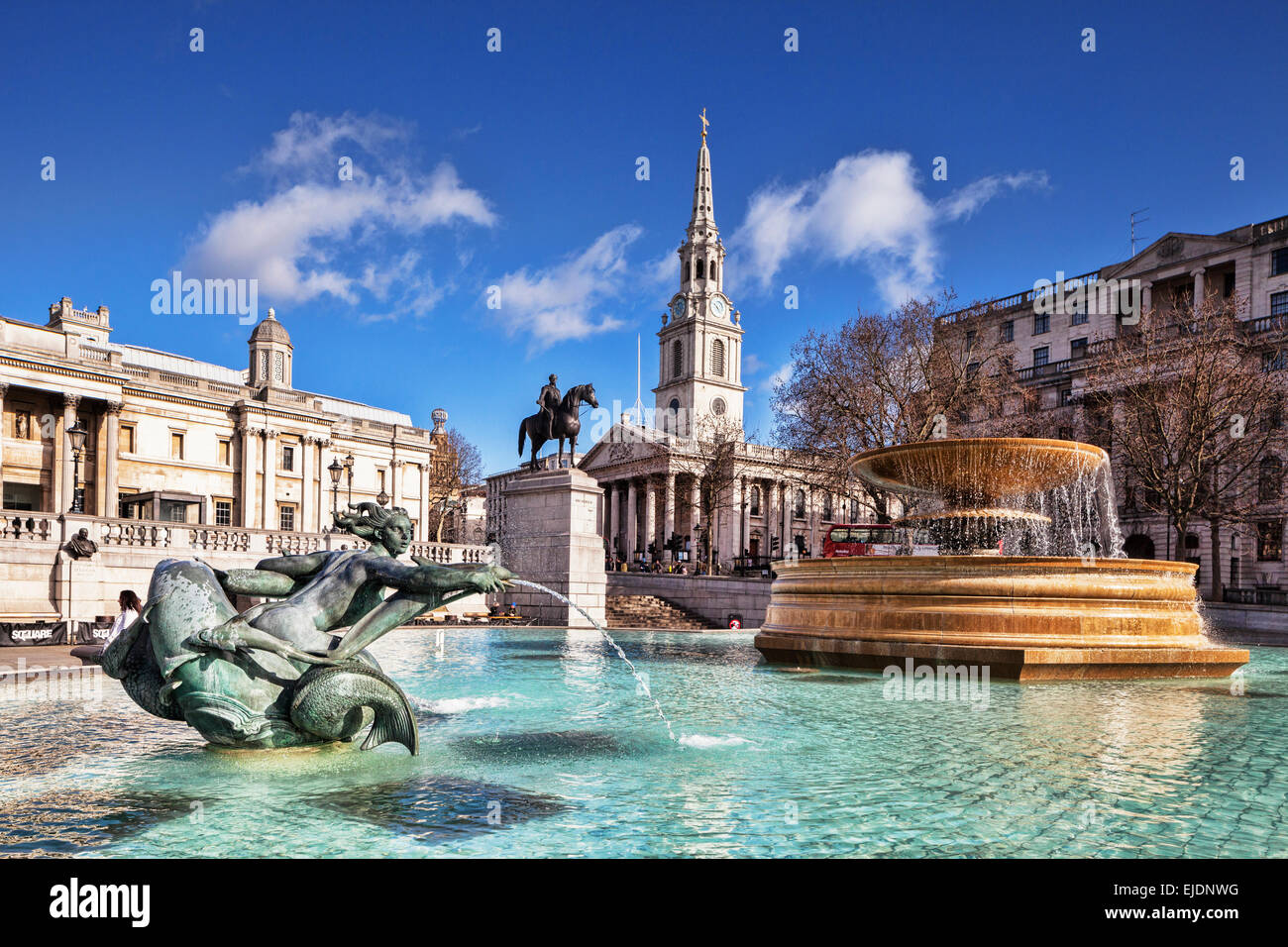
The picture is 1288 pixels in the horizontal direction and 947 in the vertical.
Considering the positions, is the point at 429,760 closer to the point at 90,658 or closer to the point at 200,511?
the point at 90,658

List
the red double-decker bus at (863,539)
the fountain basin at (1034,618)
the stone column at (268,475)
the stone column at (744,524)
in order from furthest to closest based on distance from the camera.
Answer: the stone column at (744,524) → the stone column at (268,475) → the red double-decker bus at (863,539) → the fountain basin at (1034,618)

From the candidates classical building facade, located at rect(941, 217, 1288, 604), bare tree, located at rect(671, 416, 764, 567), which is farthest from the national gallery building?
classical building facade, located at rect(941, 217, 1288, 604)

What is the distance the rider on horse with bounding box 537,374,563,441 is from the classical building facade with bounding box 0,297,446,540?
19.8 meters

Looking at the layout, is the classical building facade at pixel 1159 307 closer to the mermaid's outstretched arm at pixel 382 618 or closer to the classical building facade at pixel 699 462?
the classical building facade at pixel 699 462

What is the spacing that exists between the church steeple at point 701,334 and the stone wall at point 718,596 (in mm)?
69455

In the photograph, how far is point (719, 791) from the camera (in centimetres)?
507

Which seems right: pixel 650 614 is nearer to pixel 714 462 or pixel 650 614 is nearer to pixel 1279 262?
pixel 714 462

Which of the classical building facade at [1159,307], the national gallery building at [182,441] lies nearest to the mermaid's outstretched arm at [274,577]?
the national gallery building at [182,441]

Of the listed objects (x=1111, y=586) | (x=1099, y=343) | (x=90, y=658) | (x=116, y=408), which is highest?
(x=1099, y=343)

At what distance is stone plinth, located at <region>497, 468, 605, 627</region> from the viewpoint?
23.8m

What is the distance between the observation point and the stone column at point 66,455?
4859cm
